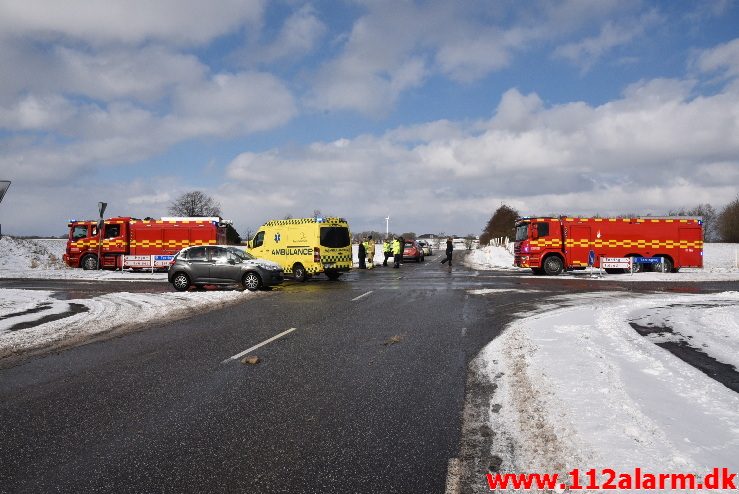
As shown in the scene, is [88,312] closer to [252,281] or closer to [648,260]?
[252,281]

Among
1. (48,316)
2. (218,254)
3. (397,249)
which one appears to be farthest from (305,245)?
(397,249)

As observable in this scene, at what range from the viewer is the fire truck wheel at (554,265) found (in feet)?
77.9

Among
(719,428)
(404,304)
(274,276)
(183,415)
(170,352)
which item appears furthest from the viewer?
(274,276)

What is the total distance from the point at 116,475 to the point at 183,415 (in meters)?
1.09

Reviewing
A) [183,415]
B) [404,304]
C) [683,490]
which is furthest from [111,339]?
[683,490]

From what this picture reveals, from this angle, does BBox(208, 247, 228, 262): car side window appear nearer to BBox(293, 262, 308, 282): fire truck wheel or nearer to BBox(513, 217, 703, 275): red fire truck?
BBox(293, 262, 308, 282): fire truck wheel

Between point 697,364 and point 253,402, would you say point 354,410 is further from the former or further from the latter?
point 697,364

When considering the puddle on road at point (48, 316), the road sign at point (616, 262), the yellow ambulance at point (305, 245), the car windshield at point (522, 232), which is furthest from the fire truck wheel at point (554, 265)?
the puddle on road at point (48, 316)

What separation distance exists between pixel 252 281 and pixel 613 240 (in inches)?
673

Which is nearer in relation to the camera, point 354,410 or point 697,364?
point 354,410

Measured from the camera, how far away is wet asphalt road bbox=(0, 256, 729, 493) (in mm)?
3240

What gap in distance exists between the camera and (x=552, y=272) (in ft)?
78.4

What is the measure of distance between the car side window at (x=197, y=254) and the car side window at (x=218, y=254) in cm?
24

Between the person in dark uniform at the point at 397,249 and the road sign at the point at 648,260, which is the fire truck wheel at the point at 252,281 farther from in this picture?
the road sign at the point at 648,260
